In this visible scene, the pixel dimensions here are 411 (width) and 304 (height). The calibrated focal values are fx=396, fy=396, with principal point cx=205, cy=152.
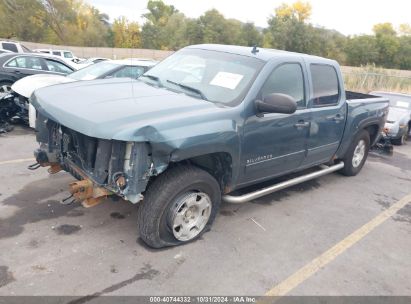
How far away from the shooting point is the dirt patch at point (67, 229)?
398 centimetres

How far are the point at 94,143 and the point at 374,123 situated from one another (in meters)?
4.92

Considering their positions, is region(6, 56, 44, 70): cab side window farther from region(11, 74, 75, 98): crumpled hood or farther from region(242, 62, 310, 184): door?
region(242, 62, 310, 184): door

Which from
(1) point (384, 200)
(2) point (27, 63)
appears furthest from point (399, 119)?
(2) point (27, 63)

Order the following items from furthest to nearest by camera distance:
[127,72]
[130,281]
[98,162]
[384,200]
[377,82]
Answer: [377,82]
[127,72]
[384,200]
[98,162]
[130,281]

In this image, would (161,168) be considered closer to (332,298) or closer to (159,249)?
(159,249)

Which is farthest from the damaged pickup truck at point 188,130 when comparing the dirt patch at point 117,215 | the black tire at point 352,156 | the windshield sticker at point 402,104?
the windshield sticker at point 402,104

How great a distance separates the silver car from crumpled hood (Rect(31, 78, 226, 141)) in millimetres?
7398

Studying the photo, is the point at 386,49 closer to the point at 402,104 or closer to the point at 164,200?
the point at 402,104

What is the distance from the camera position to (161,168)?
340 centimetres

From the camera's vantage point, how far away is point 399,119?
32.8 ft

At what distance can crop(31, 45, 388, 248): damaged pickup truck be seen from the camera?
3350 mm

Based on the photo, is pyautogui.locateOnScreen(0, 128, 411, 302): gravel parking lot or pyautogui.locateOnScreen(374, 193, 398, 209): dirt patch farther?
pyautogui.locateOnScreen(374, 193, 398, 209): dirt patch

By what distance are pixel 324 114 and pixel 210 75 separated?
66.5 inches

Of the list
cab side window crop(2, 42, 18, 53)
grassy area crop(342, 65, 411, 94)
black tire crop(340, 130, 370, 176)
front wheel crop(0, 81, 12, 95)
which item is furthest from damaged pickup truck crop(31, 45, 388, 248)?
cab side window crop(2, 42, 18, 53)
